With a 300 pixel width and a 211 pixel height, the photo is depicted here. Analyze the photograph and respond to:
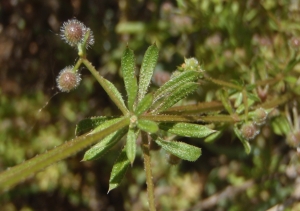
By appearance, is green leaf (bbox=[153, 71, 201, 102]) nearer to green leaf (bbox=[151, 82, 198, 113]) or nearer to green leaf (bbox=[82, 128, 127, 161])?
green leaf (bbox=[151, 82, 198, 113])

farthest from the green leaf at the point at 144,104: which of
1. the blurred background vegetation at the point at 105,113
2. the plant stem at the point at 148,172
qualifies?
the blurred background vegetation at the point at 105,113

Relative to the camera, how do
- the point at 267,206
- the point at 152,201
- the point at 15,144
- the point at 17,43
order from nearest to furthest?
the point at 152,201 → the point at 267,206 → the point at 15,144 → the point at 17,43

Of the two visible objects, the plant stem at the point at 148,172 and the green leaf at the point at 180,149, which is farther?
the green leaf at the point at 180,149

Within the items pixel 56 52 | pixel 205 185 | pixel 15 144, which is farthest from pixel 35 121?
pixel 205 185

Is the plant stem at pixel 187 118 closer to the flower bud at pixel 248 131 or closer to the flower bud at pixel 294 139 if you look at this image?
the flower bud at pixel 248 131

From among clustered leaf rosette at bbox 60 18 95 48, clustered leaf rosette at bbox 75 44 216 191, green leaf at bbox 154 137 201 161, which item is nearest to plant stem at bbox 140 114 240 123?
clustered leaf rosette at bbox 75 44 216 191

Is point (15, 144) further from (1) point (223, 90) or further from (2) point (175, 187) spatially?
(1) point (223, 90)
